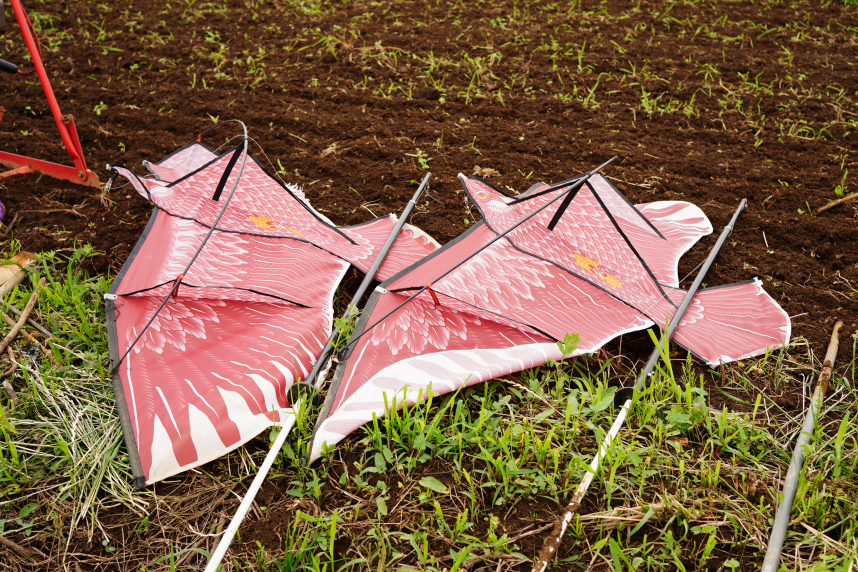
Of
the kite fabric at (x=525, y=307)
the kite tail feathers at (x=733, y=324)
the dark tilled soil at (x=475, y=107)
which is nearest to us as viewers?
the kite fabric at (x=525, y=307)

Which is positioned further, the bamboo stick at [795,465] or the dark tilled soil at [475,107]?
the dark tilled soil at [475,107]

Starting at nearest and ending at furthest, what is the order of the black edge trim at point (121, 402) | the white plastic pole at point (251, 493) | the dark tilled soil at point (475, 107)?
the white plastic pole at point (251, 493), the black edge trim at point (121, 402), the dark tilled soil at point (475, 107)

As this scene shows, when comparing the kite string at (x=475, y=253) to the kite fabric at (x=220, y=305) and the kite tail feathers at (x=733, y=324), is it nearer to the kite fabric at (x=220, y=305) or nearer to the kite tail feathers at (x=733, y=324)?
the kite fabric at (x=220, y=305)

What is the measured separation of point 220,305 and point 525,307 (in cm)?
108

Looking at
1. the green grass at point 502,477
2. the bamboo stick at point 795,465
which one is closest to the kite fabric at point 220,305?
the green grass at point 502,477

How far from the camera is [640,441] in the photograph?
6.19ft

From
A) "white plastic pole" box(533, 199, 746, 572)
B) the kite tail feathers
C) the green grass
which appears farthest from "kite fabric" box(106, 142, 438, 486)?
the kite tail feathers

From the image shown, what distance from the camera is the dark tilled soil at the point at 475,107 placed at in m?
2.80

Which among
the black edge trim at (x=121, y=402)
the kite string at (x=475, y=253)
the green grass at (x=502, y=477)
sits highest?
the kite string at (x=475, y=253)

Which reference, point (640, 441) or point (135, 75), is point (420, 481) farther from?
point (135, 75)

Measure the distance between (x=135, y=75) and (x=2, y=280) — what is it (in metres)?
2.20

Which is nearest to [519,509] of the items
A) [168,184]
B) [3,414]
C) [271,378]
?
[271,378]

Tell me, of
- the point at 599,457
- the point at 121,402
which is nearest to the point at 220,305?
the point at 121,402

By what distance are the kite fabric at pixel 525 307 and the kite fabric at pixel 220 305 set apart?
217 millimetres
